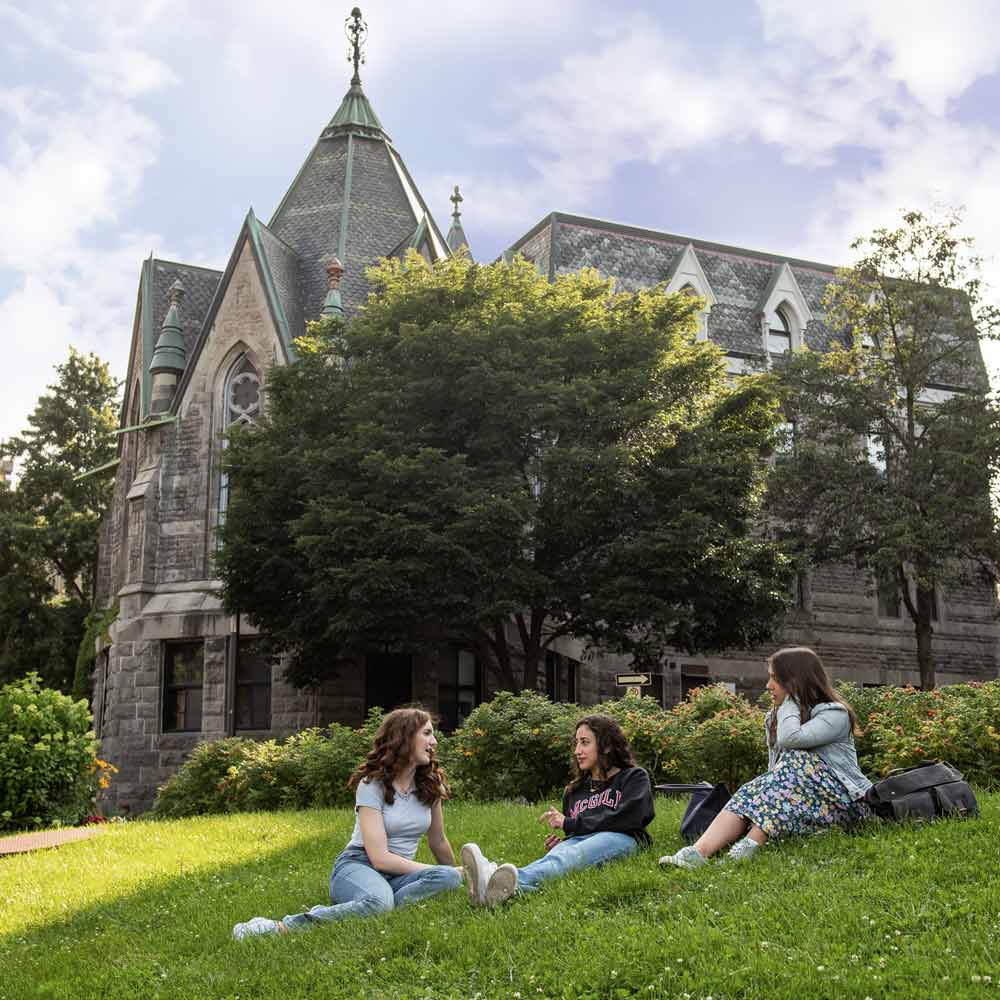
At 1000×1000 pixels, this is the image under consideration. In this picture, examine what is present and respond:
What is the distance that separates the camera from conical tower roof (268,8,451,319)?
32875 mm

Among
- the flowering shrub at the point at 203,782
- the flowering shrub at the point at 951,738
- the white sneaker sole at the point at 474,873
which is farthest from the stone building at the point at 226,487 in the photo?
the white sneaker sole at the point at 474,873

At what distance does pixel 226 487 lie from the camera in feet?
99.4

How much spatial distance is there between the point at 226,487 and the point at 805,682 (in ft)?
77.4

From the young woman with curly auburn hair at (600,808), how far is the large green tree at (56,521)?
108 feet

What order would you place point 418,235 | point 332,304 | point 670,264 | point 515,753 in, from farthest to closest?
point 670,264 → point 418,235 → point 332,304 → point 515,753

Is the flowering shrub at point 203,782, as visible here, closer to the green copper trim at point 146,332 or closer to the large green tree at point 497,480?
the large green tree at point 497,480

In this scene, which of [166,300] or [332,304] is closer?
[332,304]

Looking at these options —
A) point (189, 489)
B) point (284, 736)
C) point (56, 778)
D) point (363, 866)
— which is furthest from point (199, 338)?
point (363, 866)

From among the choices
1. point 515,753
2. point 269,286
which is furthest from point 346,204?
point 515,753

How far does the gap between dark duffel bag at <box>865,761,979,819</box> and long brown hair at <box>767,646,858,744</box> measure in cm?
48

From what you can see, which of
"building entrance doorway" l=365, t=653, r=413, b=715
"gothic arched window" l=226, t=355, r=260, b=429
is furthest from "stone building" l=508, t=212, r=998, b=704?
"gothic arched window" l=226, t=355, r=260, b=429

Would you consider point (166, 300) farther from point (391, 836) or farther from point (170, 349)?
point (391, 836)

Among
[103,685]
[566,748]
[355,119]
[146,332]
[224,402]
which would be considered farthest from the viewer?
[355,119]

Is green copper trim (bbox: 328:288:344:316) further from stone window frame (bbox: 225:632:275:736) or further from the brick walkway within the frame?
the brick walkway
